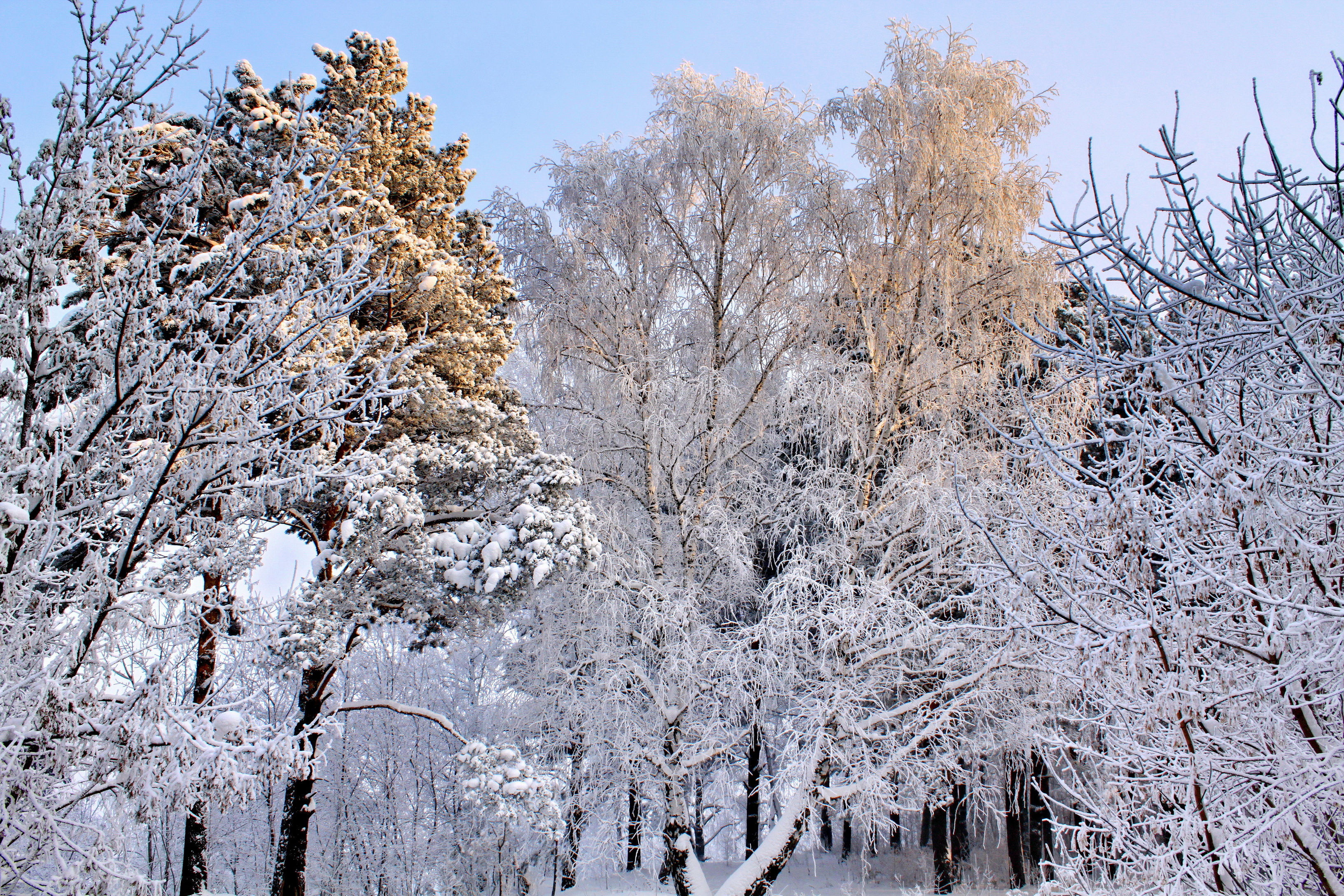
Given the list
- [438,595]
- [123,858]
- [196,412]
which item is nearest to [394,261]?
[438,595]

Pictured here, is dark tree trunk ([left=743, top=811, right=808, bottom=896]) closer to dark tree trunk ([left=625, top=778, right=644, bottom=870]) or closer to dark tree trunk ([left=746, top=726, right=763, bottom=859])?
dark tree trunk ([left=625, top=778, right=644, bottom=870])

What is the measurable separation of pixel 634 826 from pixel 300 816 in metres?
5.05

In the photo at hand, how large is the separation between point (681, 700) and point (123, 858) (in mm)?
6160

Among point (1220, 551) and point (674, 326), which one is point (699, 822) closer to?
point (674, 326)

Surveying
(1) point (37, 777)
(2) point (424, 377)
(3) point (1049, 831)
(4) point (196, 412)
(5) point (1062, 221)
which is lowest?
(3) point (1049, 831)

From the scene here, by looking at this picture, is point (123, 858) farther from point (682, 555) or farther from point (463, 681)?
point (463, 681)

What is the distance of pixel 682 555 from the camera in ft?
33.4

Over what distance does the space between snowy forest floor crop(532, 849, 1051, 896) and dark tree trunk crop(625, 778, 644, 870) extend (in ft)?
1.08

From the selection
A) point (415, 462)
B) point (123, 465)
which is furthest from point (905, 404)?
point (123, 465)

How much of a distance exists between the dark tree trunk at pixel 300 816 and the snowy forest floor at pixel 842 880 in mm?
6355

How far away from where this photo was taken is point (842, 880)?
16.7 meters

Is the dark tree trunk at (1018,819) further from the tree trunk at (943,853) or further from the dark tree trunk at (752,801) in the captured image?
the dark tree trunk at (752,801)

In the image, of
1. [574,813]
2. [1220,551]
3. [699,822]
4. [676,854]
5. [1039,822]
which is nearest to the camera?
[1220,551]

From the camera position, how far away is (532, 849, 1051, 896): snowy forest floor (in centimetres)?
1371
